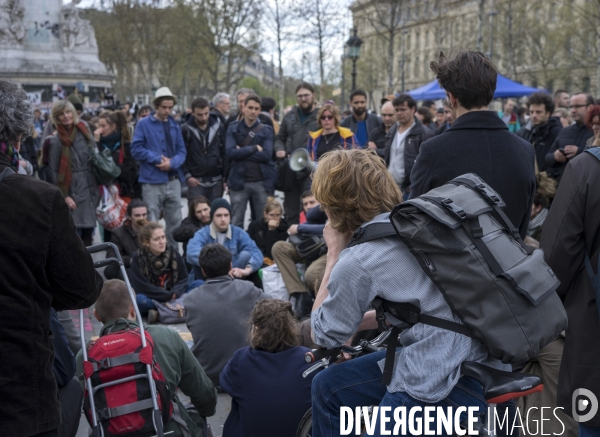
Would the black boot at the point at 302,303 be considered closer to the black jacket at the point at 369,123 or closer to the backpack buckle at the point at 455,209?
the black jacket at the point at 369,123

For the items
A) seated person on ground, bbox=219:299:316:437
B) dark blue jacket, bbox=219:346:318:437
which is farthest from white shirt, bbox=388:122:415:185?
dark blue jacket, bbox=219:346:318:437

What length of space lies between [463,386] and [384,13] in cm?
3553

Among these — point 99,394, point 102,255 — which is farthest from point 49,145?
point 99,394

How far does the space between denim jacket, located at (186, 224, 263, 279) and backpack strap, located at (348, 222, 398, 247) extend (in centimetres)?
535

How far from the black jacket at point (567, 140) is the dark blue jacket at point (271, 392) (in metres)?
5.74

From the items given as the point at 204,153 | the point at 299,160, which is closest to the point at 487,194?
the point at 299,160

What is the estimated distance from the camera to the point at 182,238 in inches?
349

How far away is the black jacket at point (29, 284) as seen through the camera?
8.77 ft

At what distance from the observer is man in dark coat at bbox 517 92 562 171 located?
9.43m

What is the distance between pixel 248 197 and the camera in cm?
1010

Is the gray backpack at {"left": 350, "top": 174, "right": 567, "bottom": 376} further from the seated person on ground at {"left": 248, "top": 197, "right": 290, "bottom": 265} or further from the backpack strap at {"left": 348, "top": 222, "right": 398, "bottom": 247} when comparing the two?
the seated person on ground at {"left": 248, "top": 197, "right": 290, "bottom": 265}

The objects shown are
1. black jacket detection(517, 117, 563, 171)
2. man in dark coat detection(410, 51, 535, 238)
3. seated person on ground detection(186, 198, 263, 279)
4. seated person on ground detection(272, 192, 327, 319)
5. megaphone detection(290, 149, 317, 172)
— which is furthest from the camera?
black jacket detection(517, 117, 563, 171)

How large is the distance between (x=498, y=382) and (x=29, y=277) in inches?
67.6

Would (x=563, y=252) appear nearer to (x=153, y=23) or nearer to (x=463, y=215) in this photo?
(x=463, y=215)
